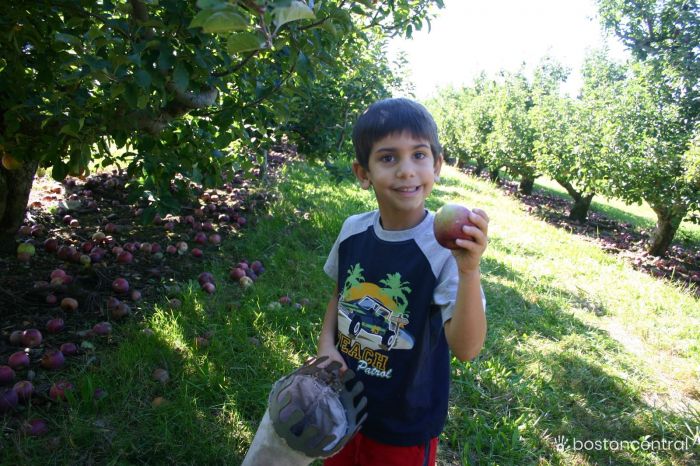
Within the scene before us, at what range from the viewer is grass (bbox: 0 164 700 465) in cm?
181

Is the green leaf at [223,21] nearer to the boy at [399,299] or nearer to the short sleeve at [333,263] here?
the boy at [399,299]

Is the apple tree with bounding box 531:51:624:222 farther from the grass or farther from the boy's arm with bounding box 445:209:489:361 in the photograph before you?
the boy's arm with bounding box 445:209:489:361

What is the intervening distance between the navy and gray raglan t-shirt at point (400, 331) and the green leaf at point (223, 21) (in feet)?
2.52

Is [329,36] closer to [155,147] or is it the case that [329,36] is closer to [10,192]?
[155,147]

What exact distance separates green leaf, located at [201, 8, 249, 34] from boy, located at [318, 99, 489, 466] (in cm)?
64

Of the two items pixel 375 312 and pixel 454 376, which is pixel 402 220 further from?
pixel 454 376

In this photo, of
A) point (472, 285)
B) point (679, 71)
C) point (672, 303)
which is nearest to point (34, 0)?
point (472, 285)

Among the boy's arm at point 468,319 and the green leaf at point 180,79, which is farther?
the green leaf at point 180,79

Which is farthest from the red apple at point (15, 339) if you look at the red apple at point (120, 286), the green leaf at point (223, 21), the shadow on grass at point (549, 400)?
the green leaf at point (223, 21)

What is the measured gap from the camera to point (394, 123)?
48.5 inches

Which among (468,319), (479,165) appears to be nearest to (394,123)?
(468,319)

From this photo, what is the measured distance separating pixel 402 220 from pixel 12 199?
296 cm

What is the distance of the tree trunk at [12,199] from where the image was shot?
293cm

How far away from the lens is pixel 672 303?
419 centimetres
